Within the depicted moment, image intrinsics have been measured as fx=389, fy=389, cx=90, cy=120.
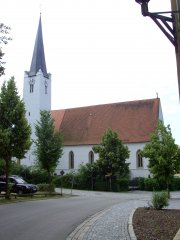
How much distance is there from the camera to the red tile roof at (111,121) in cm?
5684

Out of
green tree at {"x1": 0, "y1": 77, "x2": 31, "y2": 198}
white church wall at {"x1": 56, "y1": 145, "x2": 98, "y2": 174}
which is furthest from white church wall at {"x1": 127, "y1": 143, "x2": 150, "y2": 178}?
green tree at {"x1": 0, "y1": 77, "x2": 31, "y2": 198}

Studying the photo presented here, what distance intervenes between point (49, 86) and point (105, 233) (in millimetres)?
57503

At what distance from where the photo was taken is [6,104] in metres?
29.6

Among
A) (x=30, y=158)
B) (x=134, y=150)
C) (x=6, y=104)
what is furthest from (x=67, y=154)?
(x=6, y=104)

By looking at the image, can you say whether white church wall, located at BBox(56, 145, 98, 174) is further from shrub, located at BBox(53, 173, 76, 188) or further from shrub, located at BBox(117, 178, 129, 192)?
shrub, located at BBox(117, 178, 129, 192)

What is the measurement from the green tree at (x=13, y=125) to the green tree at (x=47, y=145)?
1288 centimetres

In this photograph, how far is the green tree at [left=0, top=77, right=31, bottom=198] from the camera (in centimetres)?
2916

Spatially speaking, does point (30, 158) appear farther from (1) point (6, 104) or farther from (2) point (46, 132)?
(1) point (6, 104)

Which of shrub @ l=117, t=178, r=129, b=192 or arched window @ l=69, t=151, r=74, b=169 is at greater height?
arched window @ l=69, t=151, r=74, b=169

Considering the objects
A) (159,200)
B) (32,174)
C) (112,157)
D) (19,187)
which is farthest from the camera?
(32,174)

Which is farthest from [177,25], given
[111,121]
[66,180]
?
[111,121]

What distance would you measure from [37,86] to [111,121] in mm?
14317

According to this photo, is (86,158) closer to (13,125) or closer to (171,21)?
(13,125)

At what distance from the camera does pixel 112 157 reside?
153ft
